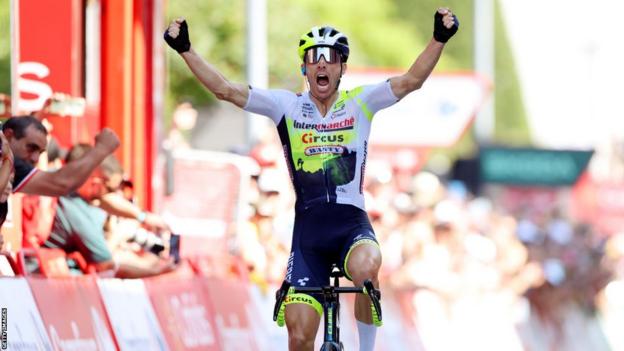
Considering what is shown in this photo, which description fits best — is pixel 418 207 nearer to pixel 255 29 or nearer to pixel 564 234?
pixel 255 29

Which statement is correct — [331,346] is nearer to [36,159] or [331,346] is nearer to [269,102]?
[269,102]

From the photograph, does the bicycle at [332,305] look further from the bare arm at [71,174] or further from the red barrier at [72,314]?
the bare arm at [71,174]

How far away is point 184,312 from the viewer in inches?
537

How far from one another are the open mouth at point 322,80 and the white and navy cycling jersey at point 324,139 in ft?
0.52

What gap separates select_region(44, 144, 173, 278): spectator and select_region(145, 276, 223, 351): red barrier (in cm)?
34

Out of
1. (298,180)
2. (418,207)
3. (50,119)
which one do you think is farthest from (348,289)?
(418,207)

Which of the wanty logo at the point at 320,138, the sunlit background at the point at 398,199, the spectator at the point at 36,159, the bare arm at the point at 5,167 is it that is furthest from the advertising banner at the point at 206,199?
the bare arm at the point at 5,167

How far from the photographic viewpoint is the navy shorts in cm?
1075

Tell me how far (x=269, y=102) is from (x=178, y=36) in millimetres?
706

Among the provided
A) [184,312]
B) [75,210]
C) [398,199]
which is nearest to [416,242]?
[398,199]

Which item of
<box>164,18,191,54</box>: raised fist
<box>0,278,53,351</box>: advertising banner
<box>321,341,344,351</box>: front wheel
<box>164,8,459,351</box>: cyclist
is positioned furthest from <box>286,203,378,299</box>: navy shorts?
<box>0,278,53,351</box>: advertising banner

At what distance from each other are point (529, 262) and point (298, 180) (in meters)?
17.4

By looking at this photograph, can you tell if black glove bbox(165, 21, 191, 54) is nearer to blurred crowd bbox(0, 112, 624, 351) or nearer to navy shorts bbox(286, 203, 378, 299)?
blurred crowd bbox(0, 112, 624, 351)

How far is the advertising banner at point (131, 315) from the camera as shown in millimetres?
11657
